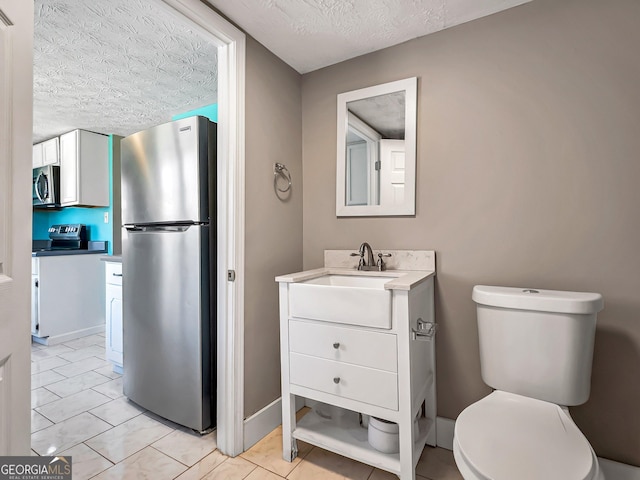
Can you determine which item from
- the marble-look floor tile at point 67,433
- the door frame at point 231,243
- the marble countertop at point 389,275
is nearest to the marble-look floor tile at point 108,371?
the marble-look floor tile at point 67,433

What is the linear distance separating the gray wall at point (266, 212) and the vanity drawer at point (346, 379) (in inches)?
12.7

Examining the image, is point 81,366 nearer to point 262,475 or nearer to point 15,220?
point 262,475

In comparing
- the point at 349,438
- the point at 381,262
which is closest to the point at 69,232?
the point at 381,262

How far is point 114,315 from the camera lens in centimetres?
259

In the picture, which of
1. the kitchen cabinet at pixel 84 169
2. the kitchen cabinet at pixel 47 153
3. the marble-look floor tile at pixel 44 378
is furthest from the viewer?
the kitchen cabinet at pixel 47 153

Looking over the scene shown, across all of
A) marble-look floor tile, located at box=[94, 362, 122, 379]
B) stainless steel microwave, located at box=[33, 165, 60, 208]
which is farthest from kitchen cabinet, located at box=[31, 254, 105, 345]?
marble-look floor tile, located at box=[94, 362, 122, 379]

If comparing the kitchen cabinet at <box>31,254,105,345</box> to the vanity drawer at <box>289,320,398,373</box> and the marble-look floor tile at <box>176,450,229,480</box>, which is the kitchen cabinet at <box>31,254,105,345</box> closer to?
the marble-look floor tile at <box>176,450,229,480</box>

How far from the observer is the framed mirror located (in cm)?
178

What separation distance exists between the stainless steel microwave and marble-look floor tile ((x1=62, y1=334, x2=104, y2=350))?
1586mm

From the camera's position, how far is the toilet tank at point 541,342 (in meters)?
1.22

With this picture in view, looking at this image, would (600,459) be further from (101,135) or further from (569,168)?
(101,135)

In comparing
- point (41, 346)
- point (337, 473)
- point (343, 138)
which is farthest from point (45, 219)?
point (337, 473)

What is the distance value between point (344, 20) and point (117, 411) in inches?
102

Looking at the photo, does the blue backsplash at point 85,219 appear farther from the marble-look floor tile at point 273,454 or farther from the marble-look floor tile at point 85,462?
the marble-look floor tile at point 273,454
